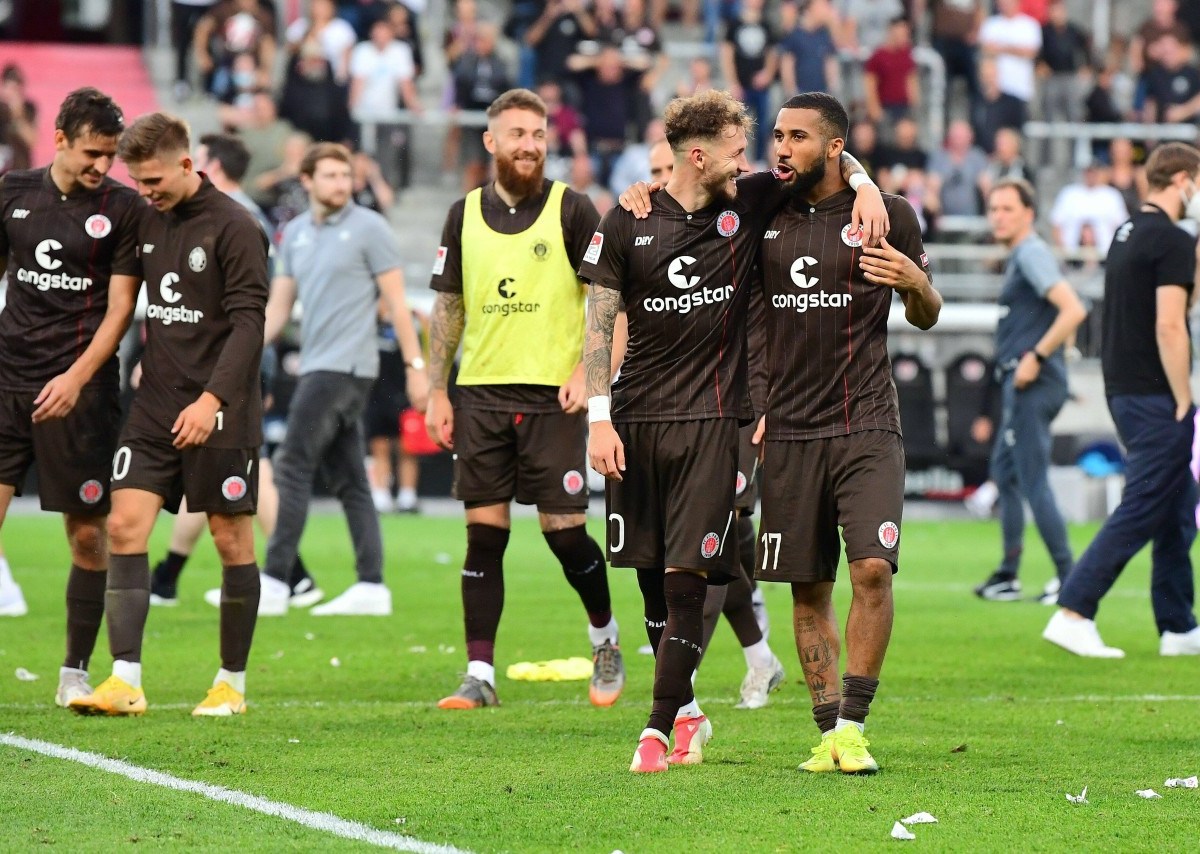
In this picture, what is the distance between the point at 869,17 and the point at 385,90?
664 cm

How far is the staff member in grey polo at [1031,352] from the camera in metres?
11.9

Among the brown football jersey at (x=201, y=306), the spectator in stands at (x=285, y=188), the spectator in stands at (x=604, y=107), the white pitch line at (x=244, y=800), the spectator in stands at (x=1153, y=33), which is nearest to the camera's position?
the white pitch line at (x=244, y=800)

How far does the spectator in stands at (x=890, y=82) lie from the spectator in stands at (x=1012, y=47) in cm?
124

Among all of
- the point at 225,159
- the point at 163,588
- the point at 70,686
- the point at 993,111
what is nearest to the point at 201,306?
the point at 70,686

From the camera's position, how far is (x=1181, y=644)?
9945 millimetres

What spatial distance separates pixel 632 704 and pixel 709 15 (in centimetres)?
1920

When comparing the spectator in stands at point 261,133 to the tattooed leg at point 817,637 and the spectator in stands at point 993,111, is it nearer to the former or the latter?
the spectator in stands at point 993,111

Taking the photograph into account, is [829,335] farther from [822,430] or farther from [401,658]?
[401,658]

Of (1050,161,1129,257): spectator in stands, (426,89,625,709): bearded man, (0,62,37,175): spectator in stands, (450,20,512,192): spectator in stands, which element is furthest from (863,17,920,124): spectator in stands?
(426,89,625,709): bearded man

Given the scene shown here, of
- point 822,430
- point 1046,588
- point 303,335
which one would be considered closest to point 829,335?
point 822,430

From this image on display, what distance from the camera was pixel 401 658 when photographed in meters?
9.57

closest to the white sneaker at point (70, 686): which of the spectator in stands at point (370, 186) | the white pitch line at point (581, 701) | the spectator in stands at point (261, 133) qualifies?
the white pitch line at point (581, 701)

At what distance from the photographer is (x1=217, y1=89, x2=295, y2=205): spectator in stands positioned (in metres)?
20.8

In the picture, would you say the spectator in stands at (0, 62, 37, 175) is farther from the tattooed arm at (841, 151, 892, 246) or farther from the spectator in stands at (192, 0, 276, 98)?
the tattooed arm at (841, 151, 892, 246)
